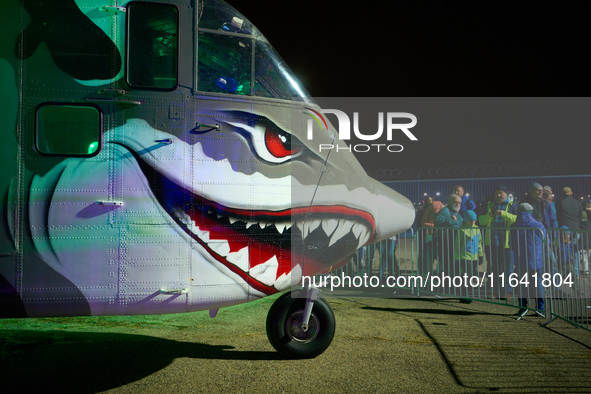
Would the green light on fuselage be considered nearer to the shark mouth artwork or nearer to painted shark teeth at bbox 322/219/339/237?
the shark mouth artwork

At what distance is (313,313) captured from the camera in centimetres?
444

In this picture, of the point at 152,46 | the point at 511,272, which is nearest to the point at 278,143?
the point at 152,46

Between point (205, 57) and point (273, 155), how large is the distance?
1.13 metres

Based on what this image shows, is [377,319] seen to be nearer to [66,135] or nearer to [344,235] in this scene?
[344,235]

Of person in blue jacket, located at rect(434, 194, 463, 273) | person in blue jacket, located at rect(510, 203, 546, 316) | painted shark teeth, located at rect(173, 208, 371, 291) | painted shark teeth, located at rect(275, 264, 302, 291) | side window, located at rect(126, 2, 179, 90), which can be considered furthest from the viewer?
person in blue jacket, located at rect(434, 194, 463, 273)

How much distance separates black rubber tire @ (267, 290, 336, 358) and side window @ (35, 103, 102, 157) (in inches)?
92.2

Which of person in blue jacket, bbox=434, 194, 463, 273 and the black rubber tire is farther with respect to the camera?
person in blue jacket, bbox=434, 194, 463, 273

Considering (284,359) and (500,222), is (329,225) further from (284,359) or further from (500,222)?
(500,222)

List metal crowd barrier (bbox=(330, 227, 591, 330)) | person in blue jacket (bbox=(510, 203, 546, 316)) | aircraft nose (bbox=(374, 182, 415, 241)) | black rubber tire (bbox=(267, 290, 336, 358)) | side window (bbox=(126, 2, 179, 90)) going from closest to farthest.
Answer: side window (bbox=(126, 2, 179, 90)) → black rubber tire (bbox=(267, 290, 336, 358)) → aircraft nose (bbox=(374, 182, 415, 241)) → metal crowd barrier (bbox=(330, 227, 591, 330)) → person in blue jacket (bbox=(510, 203, 546, 316))

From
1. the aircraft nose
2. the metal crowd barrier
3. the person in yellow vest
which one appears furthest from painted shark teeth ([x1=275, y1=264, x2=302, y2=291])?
the person in yellow vest

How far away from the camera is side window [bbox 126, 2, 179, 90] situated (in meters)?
3.77

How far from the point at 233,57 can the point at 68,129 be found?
1657mm

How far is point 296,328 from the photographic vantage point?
14.5 ft

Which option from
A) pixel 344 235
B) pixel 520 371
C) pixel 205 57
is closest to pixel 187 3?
pixel 205 57
